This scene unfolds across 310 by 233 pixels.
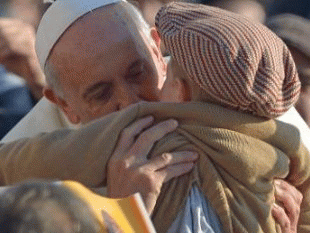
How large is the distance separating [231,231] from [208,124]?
21 cm

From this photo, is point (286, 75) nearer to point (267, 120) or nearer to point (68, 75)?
point (267, 120)

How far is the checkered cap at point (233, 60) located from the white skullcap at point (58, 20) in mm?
516

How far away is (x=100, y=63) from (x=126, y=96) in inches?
4.2

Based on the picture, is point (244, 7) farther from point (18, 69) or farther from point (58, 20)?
point (58, 20)

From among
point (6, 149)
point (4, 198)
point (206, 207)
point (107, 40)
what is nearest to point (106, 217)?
point (4, 198)

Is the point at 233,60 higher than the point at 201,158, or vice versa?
the point at 233,60

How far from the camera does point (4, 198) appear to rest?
122cm

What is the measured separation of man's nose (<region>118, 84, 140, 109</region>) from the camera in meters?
2.30

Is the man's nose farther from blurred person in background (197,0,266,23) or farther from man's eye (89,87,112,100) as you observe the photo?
blurred person in background (197,0,266,23)

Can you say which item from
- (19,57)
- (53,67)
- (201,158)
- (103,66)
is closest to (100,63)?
(103,66)

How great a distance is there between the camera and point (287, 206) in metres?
2.10

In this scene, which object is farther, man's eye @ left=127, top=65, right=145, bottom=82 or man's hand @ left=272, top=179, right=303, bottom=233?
man's eye @ left=127, top=65, right=145, bottom=82

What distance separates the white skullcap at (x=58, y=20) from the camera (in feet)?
8.12

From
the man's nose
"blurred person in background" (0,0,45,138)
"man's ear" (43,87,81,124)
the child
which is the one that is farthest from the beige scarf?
"blurred person in background" (0,0,45,138)
